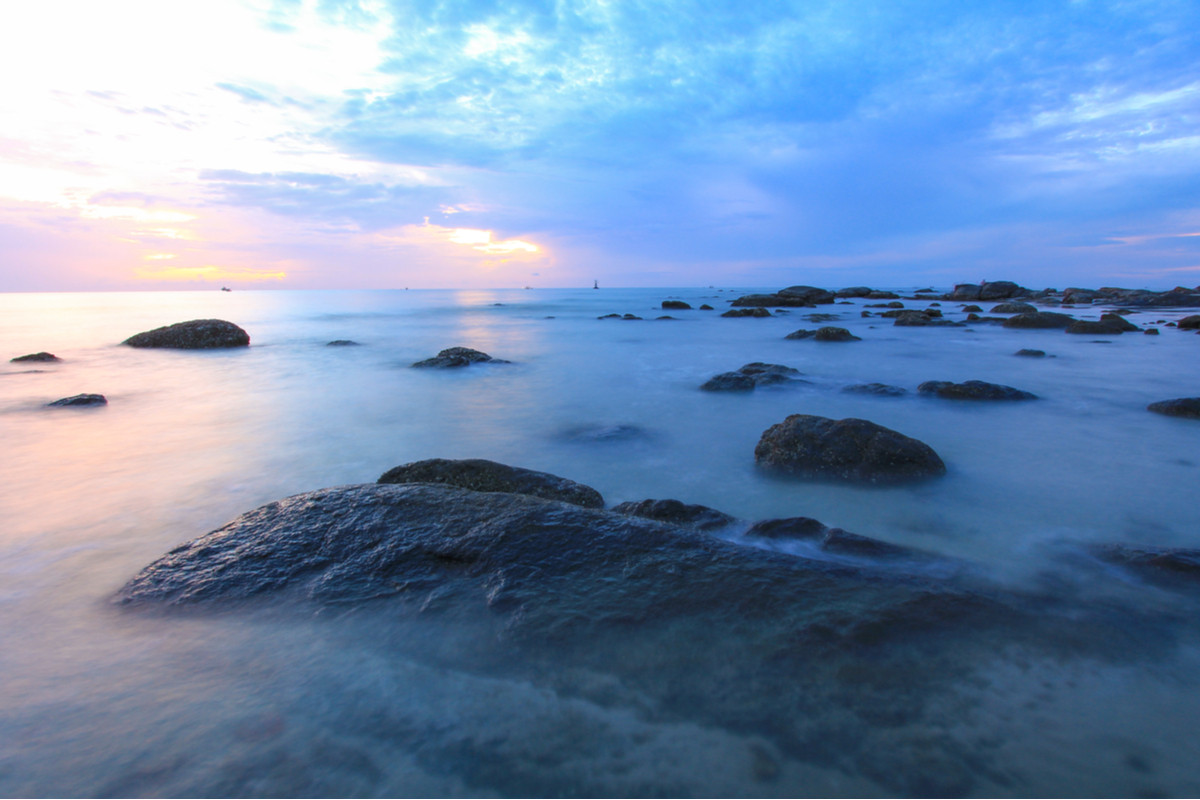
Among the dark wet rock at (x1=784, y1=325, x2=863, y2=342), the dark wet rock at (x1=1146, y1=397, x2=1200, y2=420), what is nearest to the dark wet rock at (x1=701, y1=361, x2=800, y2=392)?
the dark wet rock at (x1=1146, y1=397, x2=1200, y2=420)

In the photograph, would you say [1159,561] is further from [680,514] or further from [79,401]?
[79,401]

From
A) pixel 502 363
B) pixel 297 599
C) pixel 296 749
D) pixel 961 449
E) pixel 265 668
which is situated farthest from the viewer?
pixel 502 363

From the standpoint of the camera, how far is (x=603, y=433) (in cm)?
721

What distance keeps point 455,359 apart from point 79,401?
6651 mm

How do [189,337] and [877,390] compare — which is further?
[189,337]

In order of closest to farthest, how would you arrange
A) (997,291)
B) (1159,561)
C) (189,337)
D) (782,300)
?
(1159,561) < (189,337) < (782,300) < (997,291)

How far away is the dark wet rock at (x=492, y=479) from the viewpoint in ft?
14.3

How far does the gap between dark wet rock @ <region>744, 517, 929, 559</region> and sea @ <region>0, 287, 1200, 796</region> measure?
1.16ft

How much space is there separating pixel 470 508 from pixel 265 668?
52.8 inches

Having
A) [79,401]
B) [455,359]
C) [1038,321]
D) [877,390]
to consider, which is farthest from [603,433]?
[1038,321]

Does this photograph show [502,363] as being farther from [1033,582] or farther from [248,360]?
[1033,582]

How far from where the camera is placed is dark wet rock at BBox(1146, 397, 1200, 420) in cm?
731

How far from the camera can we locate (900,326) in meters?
25.0

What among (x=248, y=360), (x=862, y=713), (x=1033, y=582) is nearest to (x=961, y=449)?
(x=1033, y=582)
